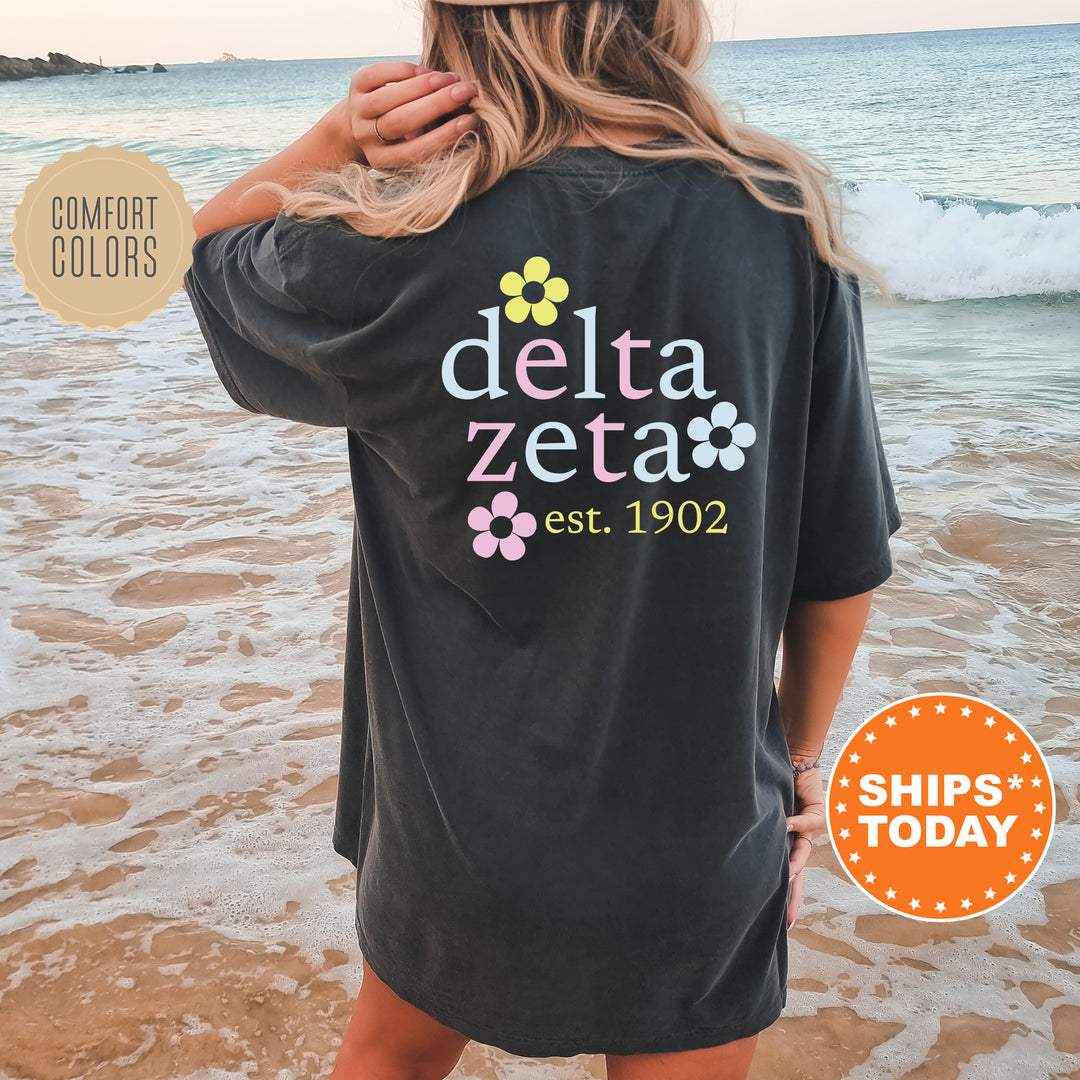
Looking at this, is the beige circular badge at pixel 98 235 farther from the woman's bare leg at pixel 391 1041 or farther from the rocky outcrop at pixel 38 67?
the rocky outcrop at pixel 38 67

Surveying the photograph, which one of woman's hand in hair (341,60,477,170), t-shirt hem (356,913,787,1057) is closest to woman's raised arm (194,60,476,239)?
woman's hand in hair (341,60,477,170)

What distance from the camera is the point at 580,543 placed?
1.02 m

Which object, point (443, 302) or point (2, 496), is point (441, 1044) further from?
point (2, 496)

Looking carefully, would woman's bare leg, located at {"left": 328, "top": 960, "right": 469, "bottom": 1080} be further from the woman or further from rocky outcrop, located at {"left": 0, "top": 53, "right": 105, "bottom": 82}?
rocky outcrop, located at {"left": 0, "top": 53, "right": 105, "bottom": 82}

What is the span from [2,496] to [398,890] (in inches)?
175

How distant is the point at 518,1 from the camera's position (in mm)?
957

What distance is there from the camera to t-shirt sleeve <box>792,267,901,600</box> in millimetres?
1029

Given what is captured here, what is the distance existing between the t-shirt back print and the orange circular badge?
1569mm

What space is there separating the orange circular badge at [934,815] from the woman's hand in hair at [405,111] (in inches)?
69.2

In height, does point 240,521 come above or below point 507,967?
below

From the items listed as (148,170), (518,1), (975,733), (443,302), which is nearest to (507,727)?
(443,302)

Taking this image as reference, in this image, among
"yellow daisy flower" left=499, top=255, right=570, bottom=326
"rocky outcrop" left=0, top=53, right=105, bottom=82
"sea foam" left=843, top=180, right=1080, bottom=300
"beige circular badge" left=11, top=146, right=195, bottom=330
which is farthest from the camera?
"rocky outcrop" left=0, top=53, right=105, bottom=82

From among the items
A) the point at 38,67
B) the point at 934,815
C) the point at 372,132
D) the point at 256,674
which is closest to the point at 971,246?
the point at 256,674

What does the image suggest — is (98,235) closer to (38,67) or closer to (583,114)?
(583,114)
